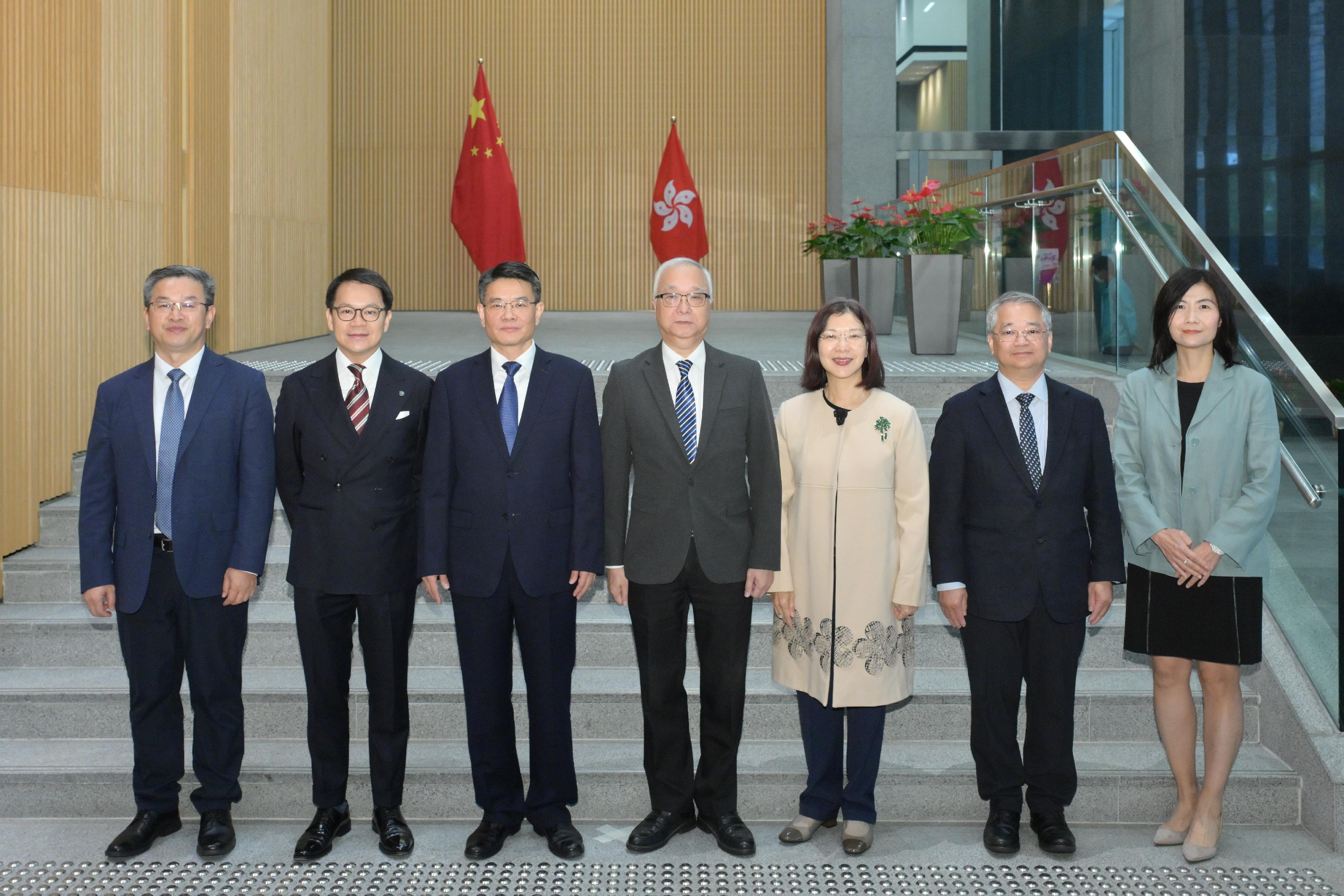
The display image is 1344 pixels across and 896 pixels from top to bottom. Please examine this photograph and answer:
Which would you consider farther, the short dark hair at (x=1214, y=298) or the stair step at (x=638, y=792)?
the stair step at (x=638, y=792)

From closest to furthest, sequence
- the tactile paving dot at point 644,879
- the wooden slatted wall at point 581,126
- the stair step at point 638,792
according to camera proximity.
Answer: the tactile paving dot at point 644,879 → the stair step at point 638,792 → the wooden slatted wall at point 581,126

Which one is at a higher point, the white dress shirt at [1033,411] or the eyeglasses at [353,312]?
the eyeglasses at [353,312]

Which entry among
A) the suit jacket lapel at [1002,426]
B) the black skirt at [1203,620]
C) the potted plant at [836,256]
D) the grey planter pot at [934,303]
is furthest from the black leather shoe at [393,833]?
the potted plant at [836,256]

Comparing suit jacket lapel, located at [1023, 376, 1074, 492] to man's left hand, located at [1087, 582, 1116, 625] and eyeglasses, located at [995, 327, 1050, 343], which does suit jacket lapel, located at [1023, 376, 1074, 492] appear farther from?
man's left hand, located at [1087, 582, 1116, 625]

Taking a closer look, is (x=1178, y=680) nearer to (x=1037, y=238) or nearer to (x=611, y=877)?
(x=611, y=877)

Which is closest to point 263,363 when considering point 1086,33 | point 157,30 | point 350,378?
point 157,30

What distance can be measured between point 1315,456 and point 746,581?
1804 millimetres

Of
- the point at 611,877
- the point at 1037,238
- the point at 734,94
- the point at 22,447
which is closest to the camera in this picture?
the point at 611,877

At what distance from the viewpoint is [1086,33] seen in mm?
12688

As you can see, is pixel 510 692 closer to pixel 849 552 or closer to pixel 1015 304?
pixel 849 552

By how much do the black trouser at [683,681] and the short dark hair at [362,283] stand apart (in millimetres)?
1048

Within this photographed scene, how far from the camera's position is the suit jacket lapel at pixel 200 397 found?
3.28 meters

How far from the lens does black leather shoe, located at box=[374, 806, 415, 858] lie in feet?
10.8

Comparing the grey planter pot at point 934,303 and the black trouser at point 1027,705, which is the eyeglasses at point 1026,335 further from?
the grey planter pot at point 934,303
